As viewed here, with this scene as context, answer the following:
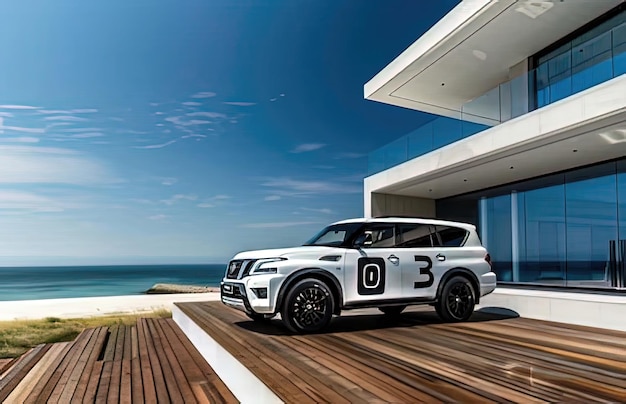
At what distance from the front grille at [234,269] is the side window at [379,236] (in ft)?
6.47

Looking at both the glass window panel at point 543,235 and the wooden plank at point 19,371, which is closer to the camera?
the wooden plank at point 19,371

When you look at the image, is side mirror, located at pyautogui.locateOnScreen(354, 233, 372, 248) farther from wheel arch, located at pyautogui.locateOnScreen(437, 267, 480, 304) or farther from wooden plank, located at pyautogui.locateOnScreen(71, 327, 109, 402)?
wooden plank, located at pyautogui.locateOnScreen(71, 327, 109, 402)

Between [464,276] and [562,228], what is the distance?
5212 millimetres

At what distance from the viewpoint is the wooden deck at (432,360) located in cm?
421

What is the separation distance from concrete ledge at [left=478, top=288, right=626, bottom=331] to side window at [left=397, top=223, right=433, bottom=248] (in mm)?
2868

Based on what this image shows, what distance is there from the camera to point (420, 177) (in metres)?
14.3

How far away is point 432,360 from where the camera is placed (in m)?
5.54

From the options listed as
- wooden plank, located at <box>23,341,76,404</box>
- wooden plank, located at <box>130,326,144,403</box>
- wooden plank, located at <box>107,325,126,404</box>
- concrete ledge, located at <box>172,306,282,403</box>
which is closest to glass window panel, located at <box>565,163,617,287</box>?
concrete ledge, located at <box>172,306,282,403</box>

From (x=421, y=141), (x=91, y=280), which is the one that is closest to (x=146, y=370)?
(x=421, y=141)

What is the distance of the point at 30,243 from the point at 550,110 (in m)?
76.3

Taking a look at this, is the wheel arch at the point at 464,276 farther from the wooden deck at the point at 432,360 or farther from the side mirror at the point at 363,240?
the side mirror at the point at 363,240

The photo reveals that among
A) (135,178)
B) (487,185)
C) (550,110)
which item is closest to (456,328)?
(550,110)

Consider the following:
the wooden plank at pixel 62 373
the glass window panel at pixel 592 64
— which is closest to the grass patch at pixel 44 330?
the wooden plank at pixel 62 373

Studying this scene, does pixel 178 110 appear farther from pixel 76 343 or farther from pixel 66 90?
pixel 76 343
